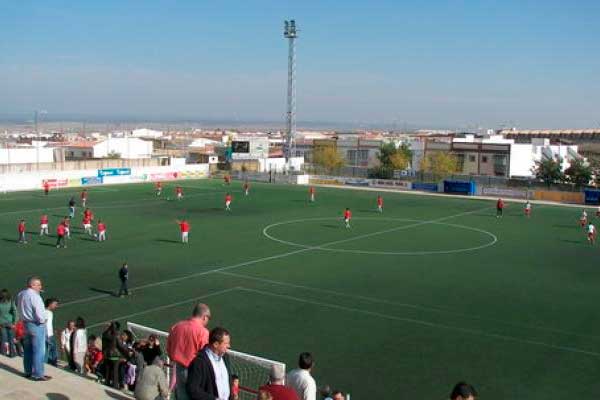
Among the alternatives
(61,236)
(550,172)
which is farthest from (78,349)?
(550,172)

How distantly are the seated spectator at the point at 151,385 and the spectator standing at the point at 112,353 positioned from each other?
11.7 feet

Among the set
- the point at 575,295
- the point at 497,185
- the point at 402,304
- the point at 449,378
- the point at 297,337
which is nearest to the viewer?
the point at 449,378

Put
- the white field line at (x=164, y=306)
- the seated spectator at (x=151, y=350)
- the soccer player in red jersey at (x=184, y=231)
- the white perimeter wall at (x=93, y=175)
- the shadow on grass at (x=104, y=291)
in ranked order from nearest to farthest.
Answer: the seated spectator at (x=151, y=350), the white field line at (x=164, y=306), the shadow on grass at (x=104, y=291), the soccer player in red jersey at (x=184, y=231), the white perimeter wall at (x=93, y=175)

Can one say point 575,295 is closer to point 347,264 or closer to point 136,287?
point 347,264

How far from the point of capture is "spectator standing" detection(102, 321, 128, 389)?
39.9 feet

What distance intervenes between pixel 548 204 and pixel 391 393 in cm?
4644

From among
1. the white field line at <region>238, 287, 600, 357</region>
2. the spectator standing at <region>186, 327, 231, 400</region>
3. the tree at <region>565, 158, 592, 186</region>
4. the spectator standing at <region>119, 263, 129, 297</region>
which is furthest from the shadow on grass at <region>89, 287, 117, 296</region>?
the tree at <region>565, 158, 592, 186</region>

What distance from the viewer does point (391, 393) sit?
46.6ft

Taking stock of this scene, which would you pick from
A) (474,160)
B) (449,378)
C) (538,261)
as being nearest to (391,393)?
(449,378)

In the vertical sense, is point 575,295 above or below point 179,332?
below

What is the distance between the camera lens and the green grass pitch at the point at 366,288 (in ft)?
52.8

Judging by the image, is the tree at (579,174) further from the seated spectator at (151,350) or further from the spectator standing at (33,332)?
the spectator standing at (33,332)

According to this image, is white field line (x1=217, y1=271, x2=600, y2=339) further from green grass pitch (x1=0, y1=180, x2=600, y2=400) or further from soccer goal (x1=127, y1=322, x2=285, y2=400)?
soccer goal (x1=127, y1=322, x2=285, y2=400)

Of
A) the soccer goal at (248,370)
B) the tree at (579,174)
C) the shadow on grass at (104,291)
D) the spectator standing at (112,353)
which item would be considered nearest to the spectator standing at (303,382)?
the soccer goal at (248,370)
